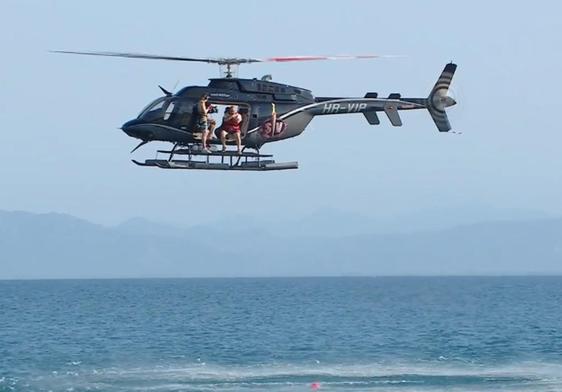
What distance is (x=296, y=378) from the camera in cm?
5350

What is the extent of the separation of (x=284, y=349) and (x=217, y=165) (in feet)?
130

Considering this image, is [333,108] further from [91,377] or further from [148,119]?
[91,377]

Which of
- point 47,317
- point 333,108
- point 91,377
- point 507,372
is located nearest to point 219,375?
point 91,377

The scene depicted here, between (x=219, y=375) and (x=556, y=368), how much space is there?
599 inches

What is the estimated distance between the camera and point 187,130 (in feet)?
118

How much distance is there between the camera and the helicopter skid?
3478cm

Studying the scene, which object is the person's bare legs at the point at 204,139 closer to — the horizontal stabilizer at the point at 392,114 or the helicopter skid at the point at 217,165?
the helicopter skid at the point at 217,165

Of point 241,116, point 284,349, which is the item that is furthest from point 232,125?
point 284,349

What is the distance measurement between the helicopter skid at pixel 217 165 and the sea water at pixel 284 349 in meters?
15.3

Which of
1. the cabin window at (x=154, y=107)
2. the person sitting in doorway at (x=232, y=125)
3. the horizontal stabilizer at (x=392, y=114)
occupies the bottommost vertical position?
the person sitting in doorway at (x=232, y=125)

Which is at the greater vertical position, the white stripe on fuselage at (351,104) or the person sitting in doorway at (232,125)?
the white stripe on fuselage at (351,104)

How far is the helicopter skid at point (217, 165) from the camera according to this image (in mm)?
34781

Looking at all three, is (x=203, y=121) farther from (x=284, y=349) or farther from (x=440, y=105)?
(x=284, y=349)

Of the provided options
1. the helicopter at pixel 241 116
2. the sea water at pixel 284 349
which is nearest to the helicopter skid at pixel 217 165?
the helicopter at pixel 241 116
